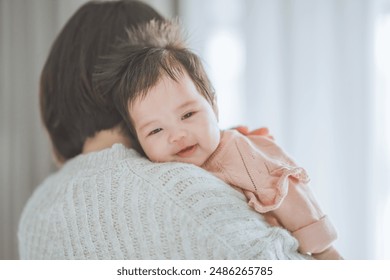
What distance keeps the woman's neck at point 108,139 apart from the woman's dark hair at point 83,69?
0.5 inches

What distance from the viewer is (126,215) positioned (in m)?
0.83

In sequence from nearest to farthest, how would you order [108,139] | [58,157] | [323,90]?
[108,139] < [58,157] < [323,90]

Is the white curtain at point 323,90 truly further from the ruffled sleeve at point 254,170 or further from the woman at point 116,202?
the ruffled sleeve at point 254,170

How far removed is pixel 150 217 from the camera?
0.81 metres

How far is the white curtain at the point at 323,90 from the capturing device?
1927 mm

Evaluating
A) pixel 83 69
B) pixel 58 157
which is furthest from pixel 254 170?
pixel 58 157

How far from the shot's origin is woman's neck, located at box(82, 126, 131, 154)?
1070 mm

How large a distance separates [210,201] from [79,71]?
50 cm

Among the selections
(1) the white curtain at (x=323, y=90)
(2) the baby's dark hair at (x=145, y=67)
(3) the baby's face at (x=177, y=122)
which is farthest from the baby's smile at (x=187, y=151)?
(1) the white curtain at (x=323, y=90)

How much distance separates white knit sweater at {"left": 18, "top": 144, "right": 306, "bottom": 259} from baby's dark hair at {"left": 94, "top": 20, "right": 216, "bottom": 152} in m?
0.12

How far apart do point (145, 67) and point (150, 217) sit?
1.01 ft

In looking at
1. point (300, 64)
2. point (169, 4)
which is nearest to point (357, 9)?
point (300, 64)

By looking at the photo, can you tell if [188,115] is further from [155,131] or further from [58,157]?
[58,157]

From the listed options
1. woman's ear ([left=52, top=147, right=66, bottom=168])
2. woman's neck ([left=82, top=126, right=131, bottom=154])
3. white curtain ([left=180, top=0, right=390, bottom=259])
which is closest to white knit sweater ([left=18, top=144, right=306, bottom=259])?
woman's neck ([left=82, top=126, right=131, bottom=154])
